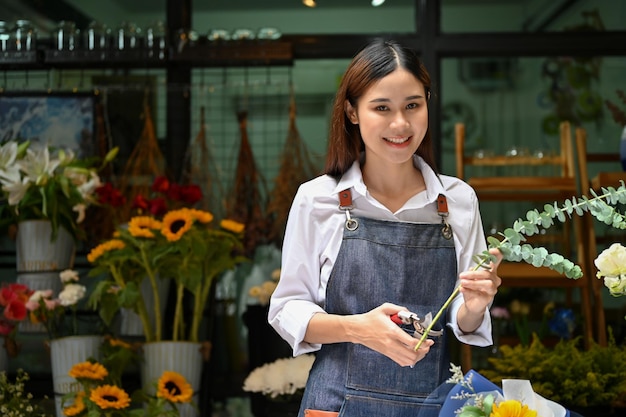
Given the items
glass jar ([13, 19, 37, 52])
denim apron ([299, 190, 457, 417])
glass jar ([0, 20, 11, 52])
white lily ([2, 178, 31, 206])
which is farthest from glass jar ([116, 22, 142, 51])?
denim apron ([299, 190, 457, 417])

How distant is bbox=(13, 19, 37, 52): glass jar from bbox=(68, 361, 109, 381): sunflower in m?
1.66

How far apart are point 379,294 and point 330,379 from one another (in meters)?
0.21

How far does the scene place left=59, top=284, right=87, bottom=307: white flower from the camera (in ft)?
13.4

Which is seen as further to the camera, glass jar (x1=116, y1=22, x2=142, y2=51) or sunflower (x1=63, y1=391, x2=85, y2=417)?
glass jar (x1=116, y1=22, x2=142, y2=51)

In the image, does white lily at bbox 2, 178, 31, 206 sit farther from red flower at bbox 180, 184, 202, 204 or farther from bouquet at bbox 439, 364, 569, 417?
bouquet at bbox 439, 364, 569, 417

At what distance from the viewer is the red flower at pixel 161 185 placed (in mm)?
4453

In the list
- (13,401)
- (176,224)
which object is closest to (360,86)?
(176,224)

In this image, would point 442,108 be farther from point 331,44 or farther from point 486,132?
point 331,44

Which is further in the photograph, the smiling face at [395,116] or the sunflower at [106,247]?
the sunflower at [106,247]

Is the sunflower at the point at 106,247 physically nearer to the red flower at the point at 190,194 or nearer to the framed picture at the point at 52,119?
the red flower at the point at 190,194

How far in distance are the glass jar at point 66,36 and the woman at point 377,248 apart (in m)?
2.78

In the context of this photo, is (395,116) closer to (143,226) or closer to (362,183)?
(362,183)

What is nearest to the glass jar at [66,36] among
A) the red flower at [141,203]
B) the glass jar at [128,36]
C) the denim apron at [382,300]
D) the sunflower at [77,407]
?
the glass jar at [128,36]

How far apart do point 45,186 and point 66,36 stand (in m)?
0.94
